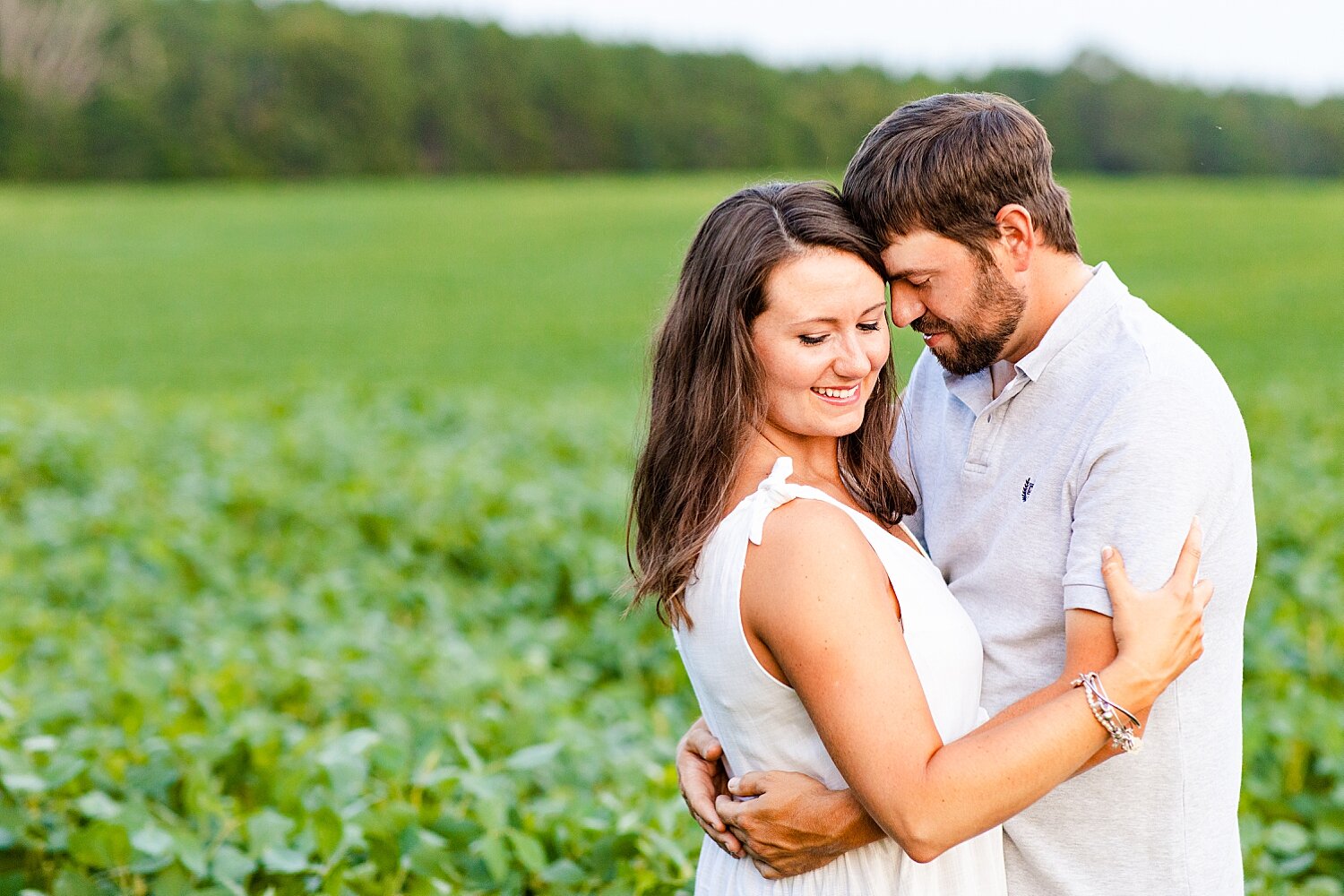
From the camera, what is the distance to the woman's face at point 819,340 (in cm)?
236

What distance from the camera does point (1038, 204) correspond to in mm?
2457

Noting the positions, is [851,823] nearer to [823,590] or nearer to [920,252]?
[823,590]

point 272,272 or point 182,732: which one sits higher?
point 182,732

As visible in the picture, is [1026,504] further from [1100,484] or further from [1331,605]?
[1331,605]

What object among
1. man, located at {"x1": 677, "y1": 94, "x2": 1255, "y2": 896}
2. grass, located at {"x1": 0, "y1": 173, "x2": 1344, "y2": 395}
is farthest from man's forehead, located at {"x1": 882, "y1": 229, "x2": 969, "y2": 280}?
grass, located at {"x1": 0, "y1": 173, "x2": 1344, "y2": 395}

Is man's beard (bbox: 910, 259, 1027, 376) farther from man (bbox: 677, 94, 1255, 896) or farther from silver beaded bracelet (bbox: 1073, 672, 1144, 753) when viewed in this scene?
silver beaded bracelet (bbox: 1073, 672, 1144, 753)

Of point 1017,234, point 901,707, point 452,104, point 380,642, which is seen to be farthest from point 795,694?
point 452,104

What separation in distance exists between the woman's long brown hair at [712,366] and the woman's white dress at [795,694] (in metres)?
0.06

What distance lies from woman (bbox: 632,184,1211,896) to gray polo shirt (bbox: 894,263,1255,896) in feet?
0.33

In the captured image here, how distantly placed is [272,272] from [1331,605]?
1169 inches

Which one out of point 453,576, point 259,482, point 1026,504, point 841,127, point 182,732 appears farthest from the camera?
point 841,127

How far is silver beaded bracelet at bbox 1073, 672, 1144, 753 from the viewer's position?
6.81 ft

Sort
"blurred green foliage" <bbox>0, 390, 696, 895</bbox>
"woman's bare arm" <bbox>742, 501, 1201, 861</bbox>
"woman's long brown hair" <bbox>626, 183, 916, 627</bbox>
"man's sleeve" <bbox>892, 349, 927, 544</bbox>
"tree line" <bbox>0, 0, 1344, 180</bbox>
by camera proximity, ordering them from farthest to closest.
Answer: "tree line" <bbox>0, 0, 1344, 180</bbox>
"blurred green foliage" <bbox>0, 390, 696, 895</bbox>
"man's sleeve" <bbox>892, 349, 927, 544</bbox>
"woman's long brown hair" <bbox>626, 183, 916, 627</bbox>
"woman's bare arm" <bbox>742, 501, 1201, 861</bbox>

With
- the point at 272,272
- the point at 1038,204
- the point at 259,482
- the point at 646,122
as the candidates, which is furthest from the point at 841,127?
the point at 1038,204
